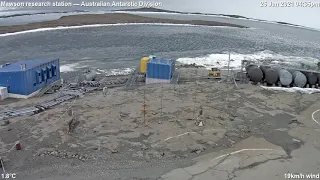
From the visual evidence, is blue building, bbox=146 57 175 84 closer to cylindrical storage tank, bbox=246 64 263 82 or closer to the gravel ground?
the gravel ground

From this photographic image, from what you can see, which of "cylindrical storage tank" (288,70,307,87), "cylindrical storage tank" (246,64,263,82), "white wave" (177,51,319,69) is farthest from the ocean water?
"cylindrical storage tank" (288,70,307,87)

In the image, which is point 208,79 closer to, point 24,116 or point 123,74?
point 123,74

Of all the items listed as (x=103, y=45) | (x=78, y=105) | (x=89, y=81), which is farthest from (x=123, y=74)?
(x=103, y=45)

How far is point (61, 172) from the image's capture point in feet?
44.7

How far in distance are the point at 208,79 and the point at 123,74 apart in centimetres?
780

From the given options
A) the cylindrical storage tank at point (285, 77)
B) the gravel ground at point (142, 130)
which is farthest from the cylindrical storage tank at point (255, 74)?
the gravel ground at point (142, 130)

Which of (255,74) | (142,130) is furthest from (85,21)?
(142,130)

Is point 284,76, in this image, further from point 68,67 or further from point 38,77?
point 68,67

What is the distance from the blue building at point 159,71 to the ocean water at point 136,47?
578 cm

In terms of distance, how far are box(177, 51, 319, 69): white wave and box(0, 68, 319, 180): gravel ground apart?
11.4m

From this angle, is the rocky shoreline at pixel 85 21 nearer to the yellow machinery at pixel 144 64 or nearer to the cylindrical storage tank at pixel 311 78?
the yellow machinery at pixel 144 64

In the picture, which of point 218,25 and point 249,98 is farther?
point 218,25

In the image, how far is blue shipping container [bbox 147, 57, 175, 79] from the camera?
2628 centimetres

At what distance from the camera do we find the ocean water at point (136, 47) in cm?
3681
